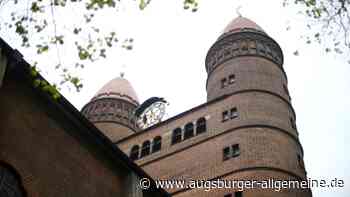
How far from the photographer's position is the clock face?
39.5 meters

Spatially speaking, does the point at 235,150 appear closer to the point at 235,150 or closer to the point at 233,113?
the point at 235,150

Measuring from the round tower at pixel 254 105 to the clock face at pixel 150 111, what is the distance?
8.25m

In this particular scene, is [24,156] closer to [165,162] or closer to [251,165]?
[251,165]

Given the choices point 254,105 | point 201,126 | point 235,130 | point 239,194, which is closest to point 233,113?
point 254,105

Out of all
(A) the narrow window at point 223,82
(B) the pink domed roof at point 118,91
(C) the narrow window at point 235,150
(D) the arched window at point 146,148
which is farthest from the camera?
(B) the pink domed roof at point 118,91

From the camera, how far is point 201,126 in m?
27.6

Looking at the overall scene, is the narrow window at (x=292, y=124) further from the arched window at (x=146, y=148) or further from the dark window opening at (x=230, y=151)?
the arched window at (x=146, y=148)

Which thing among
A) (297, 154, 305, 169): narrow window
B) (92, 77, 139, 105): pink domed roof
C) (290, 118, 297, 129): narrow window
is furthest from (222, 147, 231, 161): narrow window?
(92, 77, 139, 105): pink domed roof

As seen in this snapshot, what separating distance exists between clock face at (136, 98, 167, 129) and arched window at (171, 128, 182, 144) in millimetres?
10510

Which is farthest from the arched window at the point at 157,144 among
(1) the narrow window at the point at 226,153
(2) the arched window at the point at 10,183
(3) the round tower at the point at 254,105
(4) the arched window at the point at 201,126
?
(2) the arched window at the point at 10,183

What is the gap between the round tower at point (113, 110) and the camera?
1478 inches

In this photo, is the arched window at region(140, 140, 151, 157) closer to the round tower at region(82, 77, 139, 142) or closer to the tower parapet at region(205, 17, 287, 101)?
the tower parapet at region(205, 17, 287, 101)

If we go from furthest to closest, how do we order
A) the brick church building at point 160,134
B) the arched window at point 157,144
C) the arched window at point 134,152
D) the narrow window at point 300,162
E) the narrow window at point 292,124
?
the arched window at point 134,152, the arched window at point 157,144, the narrow window at point 292,124, the narrow window at point 300,162, the brick church building at point 160,134

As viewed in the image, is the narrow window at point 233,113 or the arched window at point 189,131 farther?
the arched window at point 189,131
